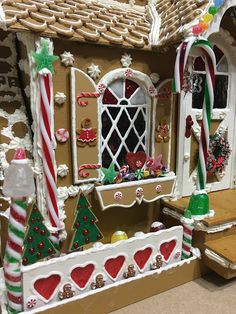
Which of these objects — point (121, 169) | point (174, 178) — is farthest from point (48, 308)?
point (174, 178)

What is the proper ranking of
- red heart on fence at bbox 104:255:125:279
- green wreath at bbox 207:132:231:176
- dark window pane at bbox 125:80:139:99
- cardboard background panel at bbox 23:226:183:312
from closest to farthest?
cardboard background panel at bbox 23:226:183:312 → red heart on fence at bbox 104:255:125:279 → dark window pane at bbox 125:80:139:99 → green wreath at bbox 207:132:231:176

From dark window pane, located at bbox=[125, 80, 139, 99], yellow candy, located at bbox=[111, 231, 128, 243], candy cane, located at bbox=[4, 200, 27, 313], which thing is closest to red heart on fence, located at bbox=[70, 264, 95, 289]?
candy cane, located at bbox=[4, 200, 27, 313]

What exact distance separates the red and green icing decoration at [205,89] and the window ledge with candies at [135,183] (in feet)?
0.87

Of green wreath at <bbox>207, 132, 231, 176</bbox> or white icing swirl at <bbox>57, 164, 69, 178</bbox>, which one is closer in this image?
white icing swirl at <bbox>57, 164, 69, 178</bbox>

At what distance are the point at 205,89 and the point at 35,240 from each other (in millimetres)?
1431

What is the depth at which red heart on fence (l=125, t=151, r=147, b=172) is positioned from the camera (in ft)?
7.47

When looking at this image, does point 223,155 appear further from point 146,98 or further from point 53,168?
point 53,168

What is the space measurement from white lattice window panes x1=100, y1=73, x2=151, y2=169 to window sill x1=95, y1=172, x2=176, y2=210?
0.71 ft

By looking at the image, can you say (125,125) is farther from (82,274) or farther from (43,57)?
(82,274)

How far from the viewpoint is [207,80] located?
6.86 ft

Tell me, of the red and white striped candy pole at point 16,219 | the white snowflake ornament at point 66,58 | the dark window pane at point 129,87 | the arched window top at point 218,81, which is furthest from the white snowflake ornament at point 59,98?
the arched window top at point 218,81

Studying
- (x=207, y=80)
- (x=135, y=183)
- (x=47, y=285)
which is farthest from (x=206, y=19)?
(x=47, y=285)

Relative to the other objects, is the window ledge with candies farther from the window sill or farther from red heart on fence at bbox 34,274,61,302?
red heart on fence at bbox 34,274,61,302

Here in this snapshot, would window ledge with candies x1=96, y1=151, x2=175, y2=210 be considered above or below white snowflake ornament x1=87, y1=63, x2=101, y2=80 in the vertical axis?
below
